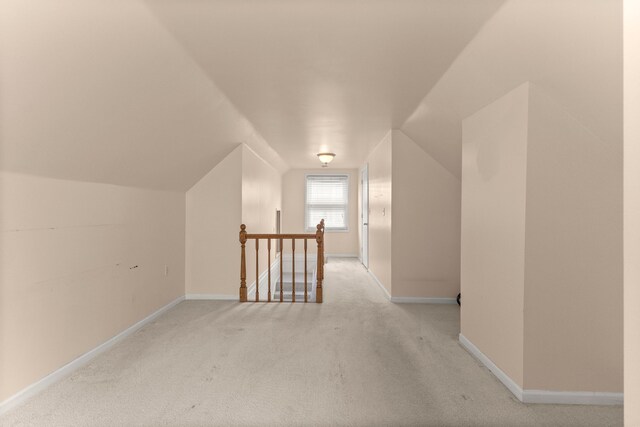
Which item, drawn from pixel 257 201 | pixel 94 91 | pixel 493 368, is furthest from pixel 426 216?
pixel 94 91

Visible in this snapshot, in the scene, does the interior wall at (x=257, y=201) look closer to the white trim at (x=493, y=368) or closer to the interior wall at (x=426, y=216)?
the interior wall at (x=426, y=216)

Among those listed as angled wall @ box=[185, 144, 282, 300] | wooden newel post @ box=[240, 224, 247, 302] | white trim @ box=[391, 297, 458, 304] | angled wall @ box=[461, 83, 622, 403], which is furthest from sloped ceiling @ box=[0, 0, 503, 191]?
white trim @ box=[391, 297, 458, 304]

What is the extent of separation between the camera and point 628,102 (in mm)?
916

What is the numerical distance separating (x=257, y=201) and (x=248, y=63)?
9.87 ft

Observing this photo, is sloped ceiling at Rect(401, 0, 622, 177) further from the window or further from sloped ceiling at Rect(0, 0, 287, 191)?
the window

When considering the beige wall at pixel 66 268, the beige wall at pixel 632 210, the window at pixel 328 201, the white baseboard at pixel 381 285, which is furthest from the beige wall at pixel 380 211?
the beige wall at pixel 632 210

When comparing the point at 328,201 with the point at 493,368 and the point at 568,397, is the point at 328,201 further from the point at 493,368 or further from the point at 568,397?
the point at 568,397

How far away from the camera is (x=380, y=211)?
16.1 feet

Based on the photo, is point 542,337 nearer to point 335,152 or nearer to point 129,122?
point 129,122

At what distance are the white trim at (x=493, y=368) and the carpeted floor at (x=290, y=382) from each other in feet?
0.17

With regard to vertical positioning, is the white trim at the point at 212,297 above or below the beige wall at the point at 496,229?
below

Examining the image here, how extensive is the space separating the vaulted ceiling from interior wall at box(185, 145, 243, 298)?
47.3 inches

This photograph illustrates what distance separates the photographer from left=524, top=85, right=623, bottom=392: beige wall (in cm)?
186

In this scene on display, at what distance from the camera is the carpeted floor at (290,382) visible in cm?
180
